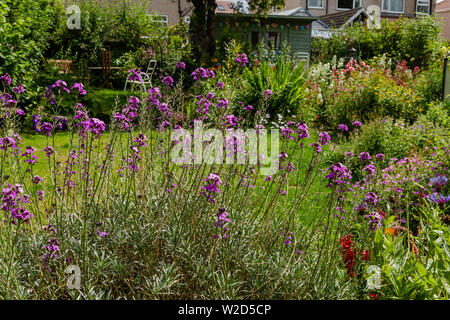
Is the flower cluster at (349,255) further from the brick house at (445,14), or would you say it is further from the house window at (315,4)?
the brick house at (445,14)

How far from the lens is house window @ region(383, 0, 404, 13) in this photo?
1161 inches

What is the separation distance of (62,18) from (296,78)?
35.3 feet

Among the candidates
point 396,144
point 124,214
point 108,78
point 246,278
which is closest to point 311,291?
point 246,278

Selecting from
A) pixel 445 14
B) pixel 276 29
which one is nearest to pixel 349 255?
pixel 276 29

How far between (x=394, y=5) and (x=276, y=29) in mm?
13526

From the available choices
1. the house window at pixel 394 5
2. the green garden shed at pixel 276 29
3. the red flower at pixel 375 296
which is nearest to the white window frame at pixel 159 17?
the green garden shed at pixel 276 29

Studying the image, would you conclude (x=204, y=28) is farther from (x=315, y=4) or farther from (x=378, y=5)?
(x=378, y=5)

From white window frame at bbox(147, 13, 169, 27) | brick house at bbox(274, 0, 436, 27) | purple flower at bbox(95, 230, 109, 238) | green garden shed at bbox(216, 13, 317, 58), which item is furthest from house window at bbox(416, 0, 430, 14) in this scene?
purple flower at bbox(95, 230, 109, 238)

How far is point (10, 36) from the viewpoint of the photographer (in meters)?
7.63

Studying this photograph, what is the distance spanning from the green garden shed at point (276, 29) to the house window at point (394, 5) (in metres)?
11.7

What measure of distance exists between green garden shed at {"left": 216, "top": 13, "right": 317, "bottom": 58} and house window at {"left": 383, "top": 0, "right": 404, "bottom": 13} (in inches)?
461

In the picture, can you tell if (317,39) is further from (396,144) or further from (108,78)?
(396,144)

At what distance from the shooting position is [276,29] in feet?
68.0

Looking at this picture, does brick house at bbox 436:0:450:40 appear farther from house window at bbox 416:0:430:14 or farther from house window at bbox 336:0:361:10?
house window at bbox 336:0:361:10
